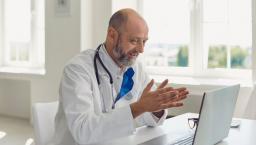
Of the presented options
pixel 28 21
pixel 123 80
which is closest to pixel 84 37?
pixel 28 21

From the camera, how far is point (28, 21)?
508 centimetres

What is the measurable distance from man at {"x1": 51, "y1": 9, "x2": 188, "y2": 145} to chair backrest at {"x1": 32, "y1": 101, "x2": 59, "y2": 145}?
15 cm

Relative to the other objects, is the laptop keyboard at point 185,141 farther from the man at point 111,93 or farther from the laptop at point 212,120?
the man at point 111,93

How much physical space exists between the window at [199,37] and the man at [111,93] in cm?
220

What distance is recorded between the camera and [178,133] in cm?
170

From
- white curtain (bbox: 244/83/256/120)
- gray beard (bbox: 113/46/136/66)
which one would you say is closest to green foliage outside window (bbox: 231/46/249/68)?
white curtain (bbox: 244/83/256/120)

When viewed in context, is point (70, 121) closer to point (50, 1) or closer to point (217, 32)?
point (217, 32)

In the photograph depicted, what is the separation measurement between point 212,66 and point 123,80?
7.95ft

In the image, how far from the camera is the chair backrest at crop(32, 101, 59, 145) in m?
1.68

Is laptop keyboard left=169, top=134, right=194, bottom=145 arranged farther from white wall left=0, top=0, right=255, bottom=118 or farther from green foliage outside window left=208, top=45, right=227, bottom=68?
white wall left=0, top=0, right=255, bottom=118

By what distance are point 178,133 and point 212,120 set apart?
39cm

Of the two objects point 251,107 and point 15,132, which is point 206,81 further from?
point 15,132

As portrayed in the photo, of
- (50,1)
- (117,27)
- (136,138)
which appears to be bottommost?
(136,138)

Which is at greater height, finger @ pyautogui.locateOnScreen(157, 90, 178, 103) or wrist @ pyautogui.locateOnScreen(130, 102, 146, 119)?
finger @ pyautogui.locateOnScreen(157, 90, 178, 103)
